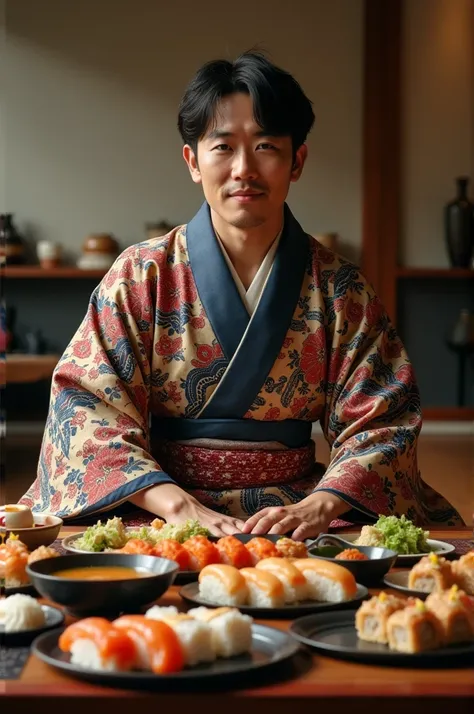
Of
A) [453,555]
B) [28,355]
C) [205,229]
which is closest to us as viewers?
[453,555]

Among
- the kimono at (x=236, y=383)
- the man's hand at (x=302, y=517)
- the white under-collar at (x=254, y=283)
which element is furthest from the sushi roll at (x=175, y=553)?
the white under-collar at (x=254, y=283)

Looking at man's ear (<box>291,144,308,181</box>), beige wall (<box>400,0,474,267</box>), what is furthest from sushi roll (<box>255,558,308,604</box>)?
beige wall (<box>400,0,474,267</box>)

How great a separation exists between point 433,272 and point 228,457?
596 cm

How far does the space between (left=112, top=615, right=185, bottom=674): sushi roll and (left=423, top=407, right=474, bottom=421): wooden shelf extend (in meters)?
7.39

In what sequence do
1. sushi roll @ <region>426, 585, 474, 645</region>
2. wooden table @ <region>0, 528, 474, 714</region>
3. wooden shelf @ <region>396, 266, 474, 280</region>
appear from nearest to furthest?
1. wooden table @ <region>0, 528, 474, 714</region>
2. sushi roll @ <region>426, 585, 474, 645</region>
3. wooden shelf @ <region>396, 266, 474, 280</region>

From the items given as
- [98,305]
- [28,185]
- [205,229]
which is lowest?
[98,305]

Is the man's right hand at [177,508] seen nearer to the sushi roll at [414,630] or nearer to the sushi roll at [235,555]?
the sushi roll at [235,555]

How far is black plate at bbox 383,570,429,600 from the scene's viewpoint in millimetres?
1375

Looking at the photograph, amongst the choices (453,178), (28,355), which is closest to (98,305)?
(28,355)

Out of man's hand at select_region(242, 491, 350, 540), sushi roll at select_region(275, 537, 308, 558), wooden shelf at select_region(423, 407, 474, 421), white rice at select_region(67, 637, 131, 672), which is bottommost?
wooden shelf at select_region(423, 407, 474, 421)

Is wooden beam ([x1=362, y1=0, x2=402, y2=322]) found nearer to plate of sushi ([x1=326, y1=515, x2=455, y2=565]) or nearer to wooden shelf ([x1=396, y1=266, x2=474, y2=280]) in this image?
wooden shelf ([x1=396, y1=266, x2=474, y2=280])

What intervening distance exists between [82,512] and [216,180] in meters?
0.85

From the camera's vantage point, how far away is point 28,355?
8.11m

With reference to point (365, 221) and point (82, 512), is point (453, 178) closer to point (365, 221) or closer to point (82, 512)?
point (365, 221)
